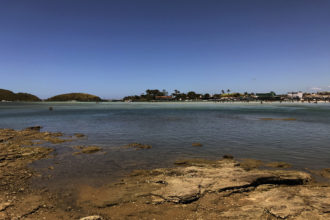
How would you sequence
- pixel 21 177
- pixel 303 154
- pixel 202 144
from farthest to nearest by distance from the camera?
pixel 202 144
pixel 303 154
pixel 21 177

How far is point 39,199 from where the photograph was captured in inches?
265

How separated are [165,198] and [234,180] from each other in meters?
3.10

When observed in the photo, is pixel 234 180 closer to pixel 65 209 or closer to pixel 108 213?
pixel 108 213

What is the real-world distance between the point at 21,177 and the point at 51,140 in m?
9.75

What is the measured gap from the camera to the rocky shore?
18.8ft

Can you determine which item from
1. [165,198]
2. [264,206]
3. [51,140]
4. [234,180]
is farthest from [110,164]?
[51,140]

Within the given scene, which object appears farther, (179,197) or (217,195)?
(217,195)

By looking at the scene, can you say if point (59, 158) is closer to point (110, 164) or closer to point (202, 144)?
point (110, 164)

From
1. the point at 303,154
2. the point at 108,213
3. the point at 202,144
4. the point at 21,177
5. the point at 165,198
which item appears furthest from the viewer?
the point at 202,144

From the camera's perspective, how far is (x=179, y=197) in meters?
6.56

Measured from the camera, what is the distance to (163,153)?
44.1ft

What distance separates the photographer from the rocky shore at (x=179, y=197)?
225 inches

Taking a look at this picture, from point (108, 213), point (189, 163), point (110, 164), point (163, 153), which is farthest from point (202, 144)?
point (108, 213)

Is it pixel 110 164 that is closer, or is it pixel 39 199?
pixel 39 199
